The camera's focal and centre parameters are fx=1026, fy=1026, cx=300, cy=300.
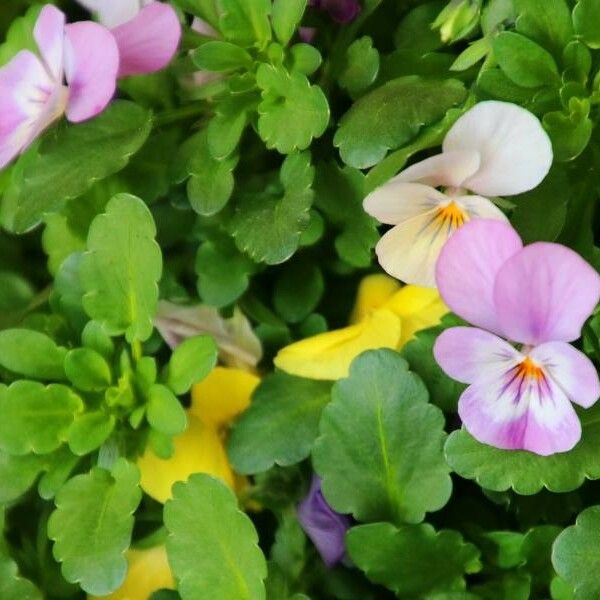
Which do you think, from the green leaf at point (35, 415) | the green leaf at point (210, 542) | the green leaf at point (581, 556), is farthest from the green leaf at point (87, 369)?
the green leaf at point (581, 556)

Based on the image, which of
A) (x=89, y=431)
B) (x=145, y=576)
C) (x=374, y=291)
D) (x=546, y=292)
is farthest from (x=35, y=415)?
(x=546, y=292)

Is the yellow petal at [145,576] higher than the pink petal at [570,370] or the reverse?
the reverse

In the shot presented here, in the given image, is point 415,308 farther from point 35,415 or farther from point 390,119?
point 35,415

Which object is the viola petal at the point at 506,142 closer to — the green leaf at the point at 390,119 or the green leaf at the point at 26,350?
the green leaf at the point at 390,119

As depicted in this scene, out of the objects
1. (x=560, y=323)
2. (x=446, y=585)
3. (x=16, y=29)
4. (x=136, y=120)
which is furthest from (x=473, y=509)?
(x=16, y=29)

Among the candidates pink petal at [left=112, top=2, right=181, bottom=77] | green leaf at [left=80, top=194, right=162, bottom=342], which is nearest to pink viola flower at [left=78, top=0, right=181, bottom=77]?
pink petal at [left=112, top=2, right=181, bottom=77]

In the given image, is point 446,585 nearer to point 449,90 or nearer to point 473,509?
point 473,509
